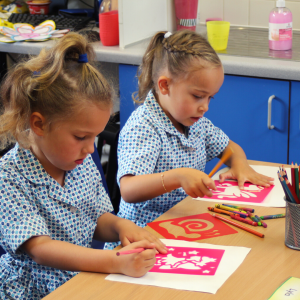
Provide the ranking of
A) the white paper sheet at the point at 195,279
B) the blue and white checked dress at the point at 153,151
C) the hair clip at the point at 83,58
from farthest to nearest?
the blue and white checked dress at the point at 153,151
the hair clip at the point at 83,58
the white paper sheet at the point at 195,279

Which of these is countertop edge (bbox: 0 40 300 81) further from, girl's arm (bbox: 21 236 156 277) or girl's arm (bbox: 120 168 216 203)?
girl's arm (bbox: 21 236 156 277)

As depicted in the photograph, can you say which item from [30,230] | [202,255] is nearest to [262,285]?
[202,255]

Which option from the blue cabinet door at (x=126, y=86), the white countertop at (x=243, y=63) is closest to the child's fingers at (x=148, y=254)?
the white countertop at (x=243, y=63)

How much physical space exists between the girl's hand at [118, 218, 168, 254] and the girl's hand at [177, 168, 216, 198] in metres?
0.16

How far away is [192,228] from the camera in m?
0.98

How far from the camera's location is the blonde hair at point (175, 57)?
1307 millimetres

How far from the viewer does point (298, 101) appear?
191cm

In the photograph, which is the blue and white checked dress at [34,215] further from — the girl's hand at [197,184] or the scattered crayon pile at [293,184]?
the scattered crayon pile at [293,184]

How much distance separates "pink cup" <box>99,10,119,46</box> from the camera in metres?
2.24

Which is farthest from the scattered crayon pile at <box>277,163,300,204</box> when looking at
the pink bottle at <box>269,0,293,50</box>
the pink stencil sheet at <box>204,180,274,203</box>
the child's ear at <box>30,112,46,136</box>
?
the pink bottle at <box>269,0,293,50</box>

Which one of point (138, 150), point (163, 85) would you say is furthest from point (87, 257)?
point (163, 85)

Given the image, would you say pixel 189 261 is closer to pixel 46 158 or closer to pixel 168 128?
pixel 46 158

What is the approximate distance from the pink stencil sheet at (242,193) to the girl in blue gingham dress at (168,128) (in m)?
0.02

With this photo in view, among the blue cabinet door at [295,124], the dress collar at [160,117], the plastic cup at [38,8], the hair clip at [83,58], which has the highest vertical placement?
the plastic cup at [38,8]
